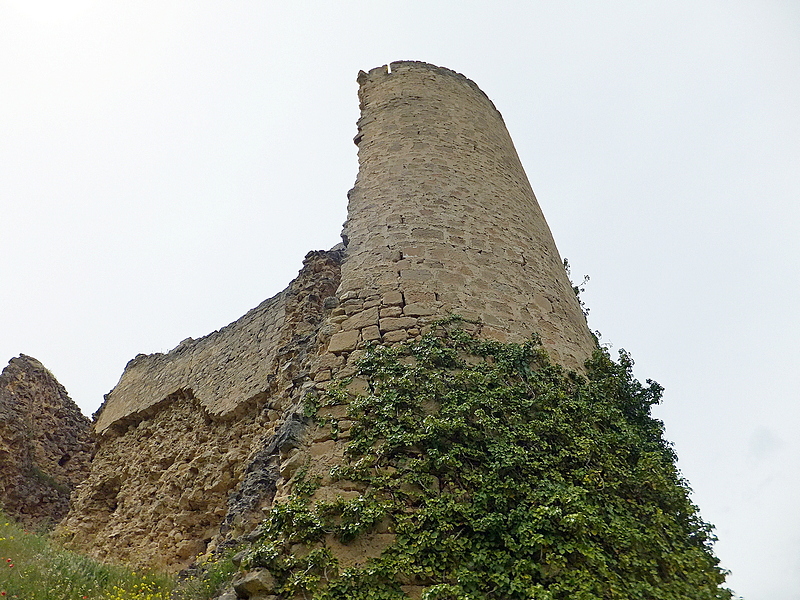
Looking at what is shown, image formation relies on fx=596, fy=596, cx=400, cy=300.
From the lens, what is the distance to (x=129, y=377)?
1010cm

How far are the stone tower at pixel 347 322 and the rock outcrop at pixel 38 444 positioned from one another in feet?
2.90

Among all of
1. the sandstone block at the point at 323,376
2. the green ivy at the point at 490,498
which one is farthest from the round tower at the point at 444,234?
the green ivy at the point at 490,498

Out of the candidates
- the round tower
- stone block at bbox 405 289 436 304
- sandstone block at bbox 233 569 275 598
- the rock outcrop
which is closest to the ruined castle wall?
the rock outcrop

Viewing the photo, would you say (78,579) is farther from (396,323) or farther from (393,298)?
(393,298)

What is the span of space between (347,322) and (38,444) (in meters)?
7.12

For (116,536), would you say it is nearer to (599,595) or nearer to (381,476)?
(381,476)

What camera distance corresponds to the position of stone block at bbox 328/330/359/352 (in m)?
4.50

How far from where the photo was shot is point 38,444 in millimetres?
9188

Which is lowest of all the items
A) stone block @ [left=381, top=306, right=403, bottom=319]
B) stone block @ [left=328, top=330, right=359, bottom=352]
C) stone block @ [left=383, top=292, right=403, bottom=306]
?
stone block @ [left=328, top=330, right=359, bottom=352]

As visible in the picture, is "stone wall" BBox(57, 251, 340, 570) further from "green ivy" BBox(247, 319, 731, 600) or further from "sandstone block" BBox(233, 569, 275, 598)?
"sandstone block" BBox(233, 569, 275, 598)

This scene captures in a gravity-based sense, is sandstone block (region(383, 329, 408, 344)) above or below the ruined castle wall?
below

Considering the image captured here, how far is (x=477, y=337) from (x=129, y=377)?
7610 millimetres

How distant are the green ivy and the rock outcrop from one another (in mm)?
6679

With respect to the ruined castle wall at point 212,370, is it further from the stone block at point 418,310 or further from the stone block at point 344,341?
the stone block at point 418,310
